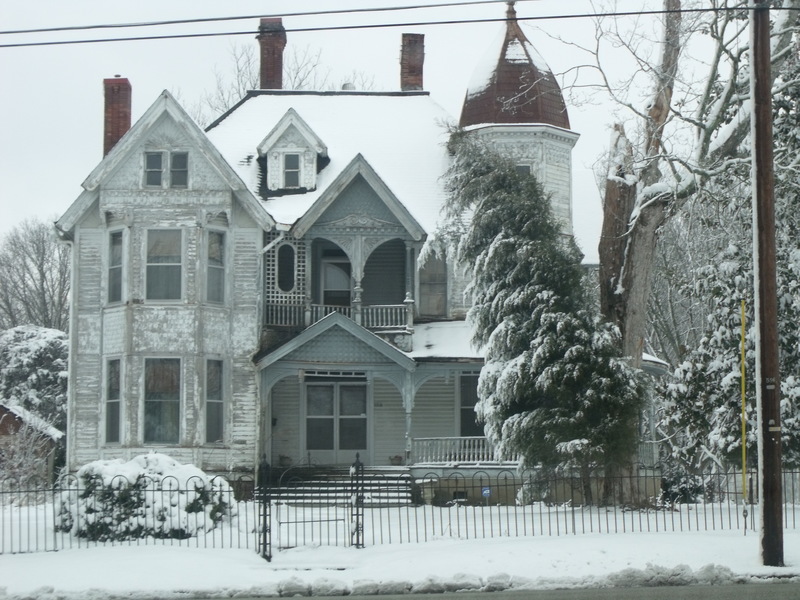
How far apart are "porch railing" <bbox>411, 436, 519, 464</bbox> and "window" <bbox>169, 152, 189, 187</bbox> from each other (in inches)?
316

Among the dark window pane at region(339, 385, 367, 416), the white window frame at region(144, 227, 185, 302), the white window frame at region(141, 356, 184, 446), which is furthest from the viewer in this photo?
the dark window pane at region(339, 385, 367, 416)

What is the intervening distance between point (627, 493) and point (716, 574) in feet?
28.0

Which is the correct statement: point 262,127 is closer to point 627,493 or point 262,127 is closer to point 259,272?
point 259,272

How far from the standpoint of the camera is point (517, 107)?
31.7 meters

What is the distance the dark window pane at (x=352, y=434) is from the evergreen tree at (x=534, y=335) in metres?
6.79

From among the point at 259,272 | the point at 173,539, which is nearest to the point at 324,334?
the point at 259,272

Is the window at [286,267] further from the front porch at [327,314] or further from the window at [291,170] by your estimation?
the window at [291,170]

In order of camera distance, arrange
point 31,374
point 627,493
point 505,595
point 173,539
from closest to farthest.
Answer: point 505,595, point 173,539, point 627,493, point 31,374

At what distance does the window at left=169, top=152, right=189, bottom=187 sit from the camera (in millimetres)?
27922

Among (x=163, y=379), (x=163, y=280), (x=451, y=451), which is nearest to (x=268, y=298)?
(x=163, y=280)

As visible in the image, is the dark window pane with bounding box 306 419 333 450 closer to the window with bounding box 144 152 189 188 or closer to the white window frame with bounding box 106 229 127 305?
the white window frame with bounding box 106 229 127 305

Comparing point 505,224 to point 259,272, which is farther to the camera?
point 259,272

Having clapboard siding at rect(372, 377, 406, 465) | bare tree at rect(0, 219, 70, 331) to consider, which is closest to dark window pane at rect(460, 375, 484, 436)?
clapboard siding at rect(372, 377, 406, 465)

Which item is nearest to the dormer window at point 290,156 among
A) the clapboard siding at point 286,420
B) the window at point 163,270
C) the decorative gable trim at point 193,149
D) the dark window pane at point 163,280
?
the decorative gable trim at point 193,149
